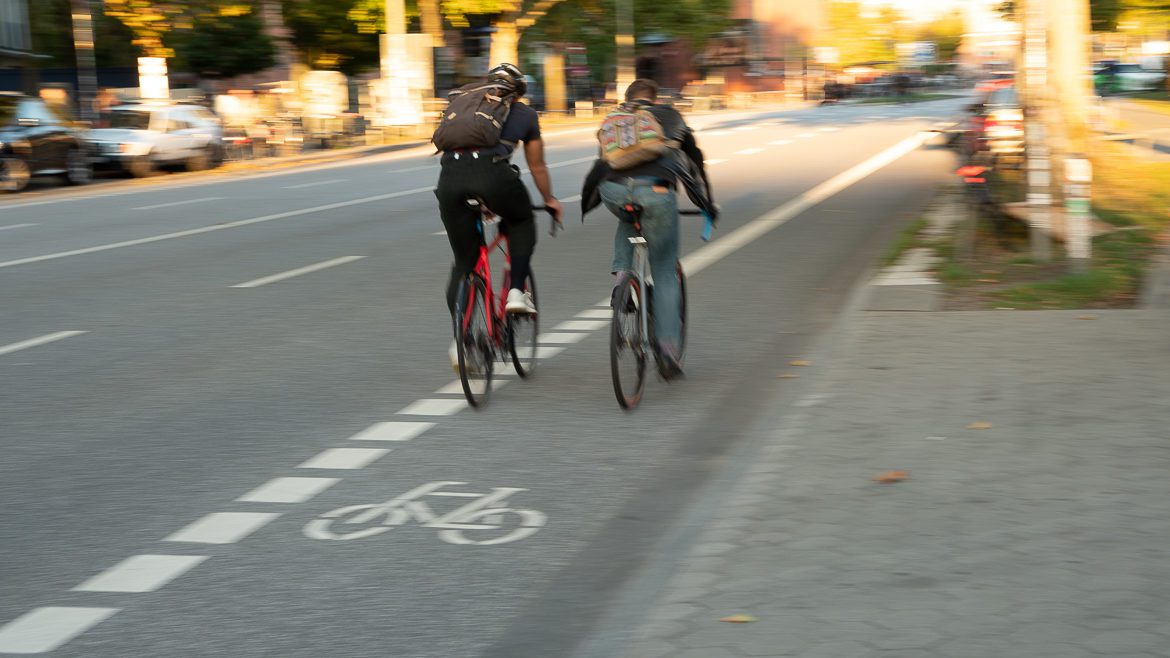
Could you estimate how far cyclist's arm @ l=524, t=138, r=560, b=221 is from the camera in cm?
742

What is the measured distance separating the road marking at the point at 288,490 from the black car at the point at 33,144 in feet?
67.5

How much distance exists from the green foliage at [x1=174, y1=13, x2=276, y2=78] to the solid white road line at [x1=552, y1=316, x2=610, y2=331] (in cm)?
4796

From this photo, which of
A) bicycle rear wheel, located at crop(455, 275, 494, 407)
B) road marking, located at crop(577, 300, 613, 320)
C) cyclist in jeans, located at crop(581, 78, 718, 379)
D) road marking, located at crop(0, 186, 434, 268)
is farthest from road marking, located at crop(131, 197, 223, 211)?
cyclist in jeans, located at crop(581, 78, 718, 379)

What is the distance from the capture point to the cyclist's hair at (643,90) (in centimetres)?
730

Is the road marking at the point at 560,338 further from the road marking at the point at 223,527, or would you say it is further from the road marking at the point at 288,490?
the road marking at the point at 223,527

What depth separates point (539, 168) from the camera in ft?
24.8

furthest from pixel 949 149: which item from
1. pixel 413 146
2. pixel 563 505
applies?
pixel 563 505

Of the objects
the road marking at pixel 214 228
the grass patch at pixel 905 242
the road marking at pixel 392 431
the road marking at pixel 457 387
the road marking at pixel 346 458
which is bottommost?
the road marking at pixel 457 387

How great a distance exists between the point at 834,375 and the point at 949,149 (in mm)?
23447

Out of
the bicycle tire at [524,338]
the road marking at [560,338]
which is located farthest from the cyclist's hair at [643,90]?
the road marking at [560,338]

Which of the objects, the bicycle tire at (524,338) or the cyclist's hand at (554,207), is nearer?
the cyclist's hand at (554,207)

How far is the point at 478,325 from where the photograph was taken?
292 inches

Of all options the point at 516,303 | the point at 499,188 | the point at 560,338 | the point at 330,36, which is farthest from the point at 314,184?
the point at 330,36

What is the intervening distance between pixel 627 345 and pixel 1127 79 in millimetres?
76672
